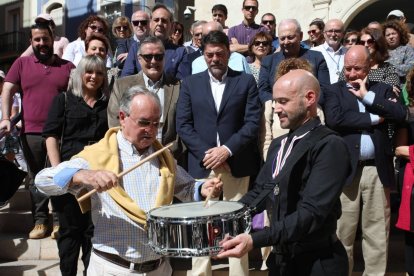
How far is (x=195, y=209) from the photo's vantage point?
3.00m

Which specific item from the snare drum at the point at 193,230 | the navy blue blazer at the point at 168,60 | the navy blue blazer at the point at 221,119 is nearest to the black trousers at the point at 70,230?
the navy blue blazer at the point at 221,119

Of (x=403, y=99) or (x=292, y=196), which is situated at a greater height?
(x=403, y=99)

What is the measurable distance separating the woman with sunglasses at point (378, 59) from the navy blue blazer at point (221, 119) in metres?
0.95

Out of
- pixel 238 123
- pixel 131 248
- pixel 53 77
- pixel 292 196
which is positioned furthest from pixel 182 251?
pixel 53 77

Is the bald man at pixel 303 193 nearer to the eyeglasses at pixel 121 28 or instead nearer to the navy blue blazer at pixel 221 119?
the navy blue blazer at pixel 221 119

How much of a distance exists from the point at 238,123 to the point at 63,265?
1874 millimetres

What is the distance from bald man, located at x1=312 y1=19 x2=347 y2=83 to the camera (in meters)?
6.78

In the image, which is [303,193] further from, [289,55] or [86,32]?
[86,32]

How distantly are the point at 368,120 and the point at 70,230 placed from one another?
101 inches

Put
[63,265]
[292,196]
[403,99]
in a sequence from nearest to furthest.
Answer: [292,196] < [63,265] < [403,99]

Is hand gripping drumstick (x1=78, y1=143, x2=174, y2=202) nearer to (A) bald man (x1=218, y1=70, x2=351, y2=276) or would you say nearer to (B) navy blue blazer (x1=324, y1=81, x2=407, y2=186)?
(A) bald man (x1=218, y1=70, x2=351, y2=276)

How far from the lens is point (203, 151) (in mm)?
4926

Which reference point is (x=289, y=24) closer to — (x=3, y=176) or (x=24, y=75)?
(x=24, y=75)

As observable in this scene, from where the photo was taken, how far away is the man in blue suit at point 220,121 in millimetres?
4988
